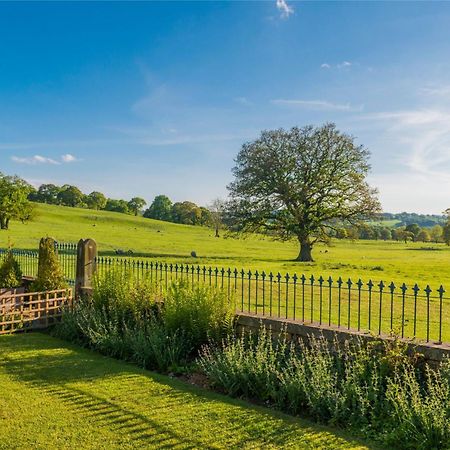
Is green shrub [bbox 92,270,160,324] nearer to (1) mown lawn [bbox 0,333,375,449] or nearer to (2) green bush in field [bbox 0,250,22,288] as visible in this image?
(1) mown lawn [bbox 0,333,375,449]

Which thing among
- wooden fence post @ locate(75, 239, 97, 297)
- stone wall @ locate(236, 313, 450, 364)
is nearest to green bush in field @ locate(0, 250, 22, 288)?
wooden fence post @ locate(75, 239, 97, 297)

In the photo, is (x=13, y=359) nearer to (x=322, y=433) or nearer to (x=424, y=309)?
(x=322, y=433)

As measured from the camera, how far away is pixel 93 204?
119 metres

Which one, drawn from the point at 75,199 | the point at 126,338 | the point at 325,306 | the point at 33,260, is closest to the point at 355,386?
the point at 126,338

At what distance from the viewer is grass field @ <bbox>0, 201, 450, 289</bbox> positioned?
26781 mm

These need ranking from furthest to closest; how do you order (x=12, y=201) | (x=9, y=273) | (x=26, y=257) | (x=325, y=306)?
1. (x=12, y=201)
2. (x=26, y=257)
3. (x=325, y=306)
4. (x=9, y=273)

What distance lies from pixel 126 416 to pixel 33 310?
6.37 metres

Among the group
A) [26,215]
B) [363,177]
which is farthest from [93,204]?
[363,177]

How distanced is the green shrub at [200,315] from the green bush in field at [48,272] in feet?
16.1

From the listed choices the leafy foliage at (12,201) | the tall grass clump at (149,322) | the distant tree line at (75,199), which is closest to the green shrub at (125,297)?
the tall grass clump at (149,322)

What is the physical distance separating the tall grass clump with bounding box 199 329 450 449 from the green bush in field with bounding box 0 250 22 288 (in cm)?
852

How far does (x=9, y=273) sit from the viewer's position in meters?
13.7

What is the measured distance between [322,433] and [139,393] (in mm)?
2893

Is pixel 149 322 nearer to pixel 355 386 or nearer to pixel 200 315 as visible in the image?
pixel 200 315
